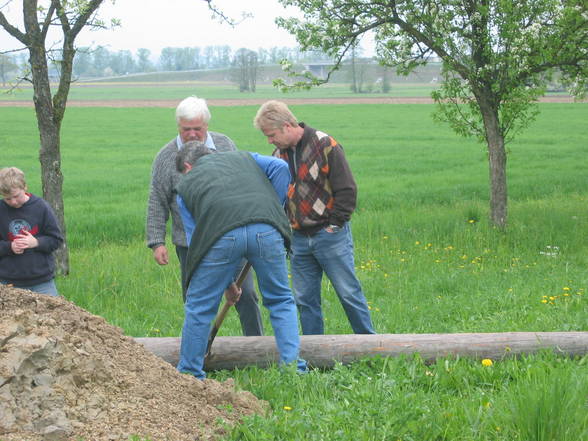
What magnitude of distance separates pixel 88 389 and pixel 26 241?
6.70 ft

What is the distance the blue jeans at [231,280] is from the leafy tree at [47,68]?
14.9ft

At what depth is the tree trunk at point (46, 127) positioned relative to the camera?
8359mm

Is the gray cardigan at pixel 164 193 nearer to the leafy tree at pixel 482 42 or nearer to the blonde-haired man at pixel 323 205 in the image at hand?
the blonde-haired man at pixel 323 205

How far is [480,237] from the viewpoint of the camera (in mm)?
10422

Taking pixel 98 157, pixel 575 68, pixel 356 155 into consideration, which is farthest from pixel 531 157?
pixel 98 157

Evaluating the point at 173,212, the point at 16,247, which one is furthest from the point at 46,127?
the point at 173,212

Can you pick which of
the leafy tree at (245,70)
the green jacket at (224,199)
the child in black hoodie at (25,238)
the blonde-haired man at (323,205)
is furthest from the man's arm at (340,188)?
the leafy tree at (245,70)

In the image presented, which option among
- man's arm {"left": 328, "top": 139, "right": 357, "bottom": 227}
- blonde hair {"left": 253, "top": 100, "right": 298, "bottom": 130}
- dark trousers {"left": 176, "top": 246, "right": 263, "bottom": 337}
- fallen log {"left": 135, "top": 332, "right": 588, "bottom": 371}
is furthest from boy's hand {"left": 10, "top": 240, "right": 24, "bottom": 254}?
man's arm {"left": 328, "top": 139, "right": 357, "bottom": 227}

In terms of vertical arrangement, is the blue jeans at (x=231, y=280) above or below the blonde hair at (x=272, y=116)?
below

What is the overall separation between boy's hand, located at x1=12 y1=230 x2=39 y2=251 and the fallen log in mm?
1286

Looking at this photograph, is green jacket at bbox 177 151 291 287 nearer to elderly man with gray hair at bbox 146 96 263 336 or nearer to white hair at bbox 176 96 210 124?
white hair at bbox 176 96 210 124

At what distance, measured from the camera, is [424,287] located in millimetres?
8117

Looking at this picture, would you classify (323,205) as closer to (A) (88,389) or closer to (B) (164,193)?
(B) (164,193)

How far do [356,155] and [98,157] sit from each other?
28.9 feet
